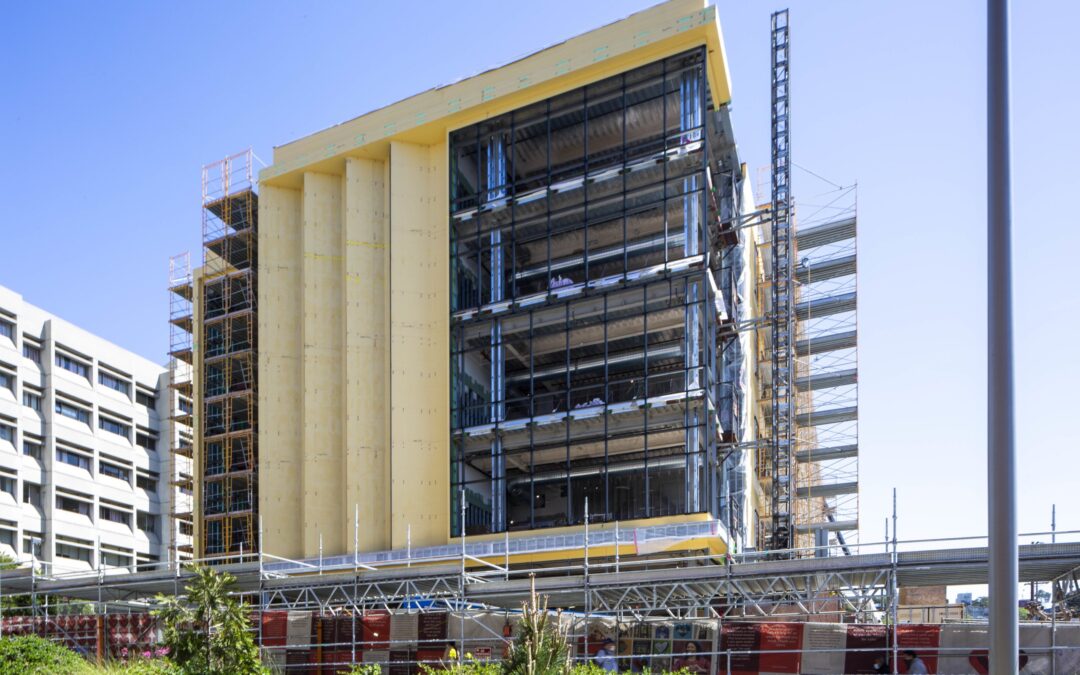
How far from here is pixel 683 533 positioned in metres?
44.2

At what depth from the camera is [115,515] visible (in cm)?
8569

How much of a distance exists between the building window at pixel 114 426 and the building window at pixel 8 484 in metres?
11.0

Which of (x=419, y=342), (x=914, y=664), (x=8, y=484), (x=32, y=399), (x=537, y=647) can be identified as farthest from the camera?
(x=32, y=399)

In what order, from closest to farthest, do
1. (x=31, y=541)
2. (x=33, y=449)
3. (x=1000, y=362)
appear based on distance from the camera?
1. (x=1000, y=362)
2. (x=31, y=541)
3. (x=33, y=449)

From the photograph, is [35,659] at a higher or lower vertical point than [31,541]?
higher

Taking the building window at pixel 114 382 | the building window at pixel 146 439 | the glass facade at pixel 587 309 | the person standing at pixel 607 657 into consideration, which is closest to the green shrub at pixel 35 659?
the person standing at pixel 607 657

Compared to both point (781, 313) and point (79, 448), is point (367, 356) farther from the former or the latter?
point (79, 448)

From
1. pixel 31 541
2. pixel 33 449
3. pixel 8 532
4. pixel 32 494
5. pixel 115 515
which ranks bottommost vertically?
pixel 31 541

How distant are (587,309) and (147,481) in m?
53.3

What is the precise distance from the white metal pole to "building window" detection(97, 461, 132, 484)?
271 feet

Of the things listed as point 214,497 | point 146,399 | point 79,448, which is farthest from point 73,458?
point 214,497

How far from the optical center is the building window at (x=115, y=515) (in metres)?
84.3

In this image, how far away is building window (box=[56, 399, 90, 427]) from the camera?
266ft

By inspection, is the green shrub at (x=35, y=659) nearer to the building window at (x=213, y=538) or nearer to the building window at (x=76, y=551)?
the building window at (x=213, y=538)
